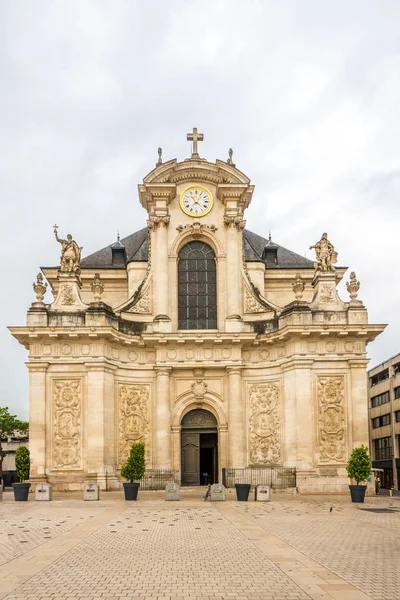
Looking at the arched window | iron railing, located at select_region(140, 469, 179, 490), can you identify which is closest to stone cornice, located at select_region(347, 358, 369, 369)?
the arched window

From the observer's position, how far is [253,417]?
124ft

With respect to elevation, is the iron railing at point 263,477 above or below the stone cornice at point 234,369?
below

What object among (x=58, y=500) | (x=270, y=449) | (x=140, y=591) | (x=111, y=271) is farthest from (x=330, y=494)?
(x=140, y=591)

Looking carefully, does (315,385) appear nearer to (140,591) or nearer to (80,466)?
(80,466)

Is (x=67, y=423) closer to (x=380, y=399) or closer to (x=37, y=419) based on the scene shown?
(x=37, y=419)

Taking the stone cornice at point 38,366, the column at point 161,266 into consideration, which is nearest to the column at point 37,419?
the stone cornice at point 38,366

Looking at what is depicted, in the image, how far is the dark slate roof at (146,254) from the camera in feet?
140

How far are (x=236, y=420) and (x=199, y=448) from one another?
2648 mm

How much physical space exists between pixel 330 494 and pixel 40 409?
47.4ft

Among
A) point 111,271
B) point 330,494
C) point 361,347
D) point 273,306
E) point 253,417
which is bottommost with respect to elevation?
point 330,494

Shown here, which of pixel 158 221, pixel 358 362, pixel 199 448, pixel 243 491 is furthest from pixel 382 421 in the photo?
pixel 243 491

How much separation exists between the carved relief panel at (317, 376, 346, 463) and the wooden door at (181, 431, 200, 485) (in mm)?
6613

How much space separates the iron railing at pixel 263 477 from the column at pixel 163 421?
3.21 meters

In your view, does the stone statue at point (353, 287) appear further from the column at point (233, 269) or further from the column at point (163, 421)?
the column at point (163, 421)
